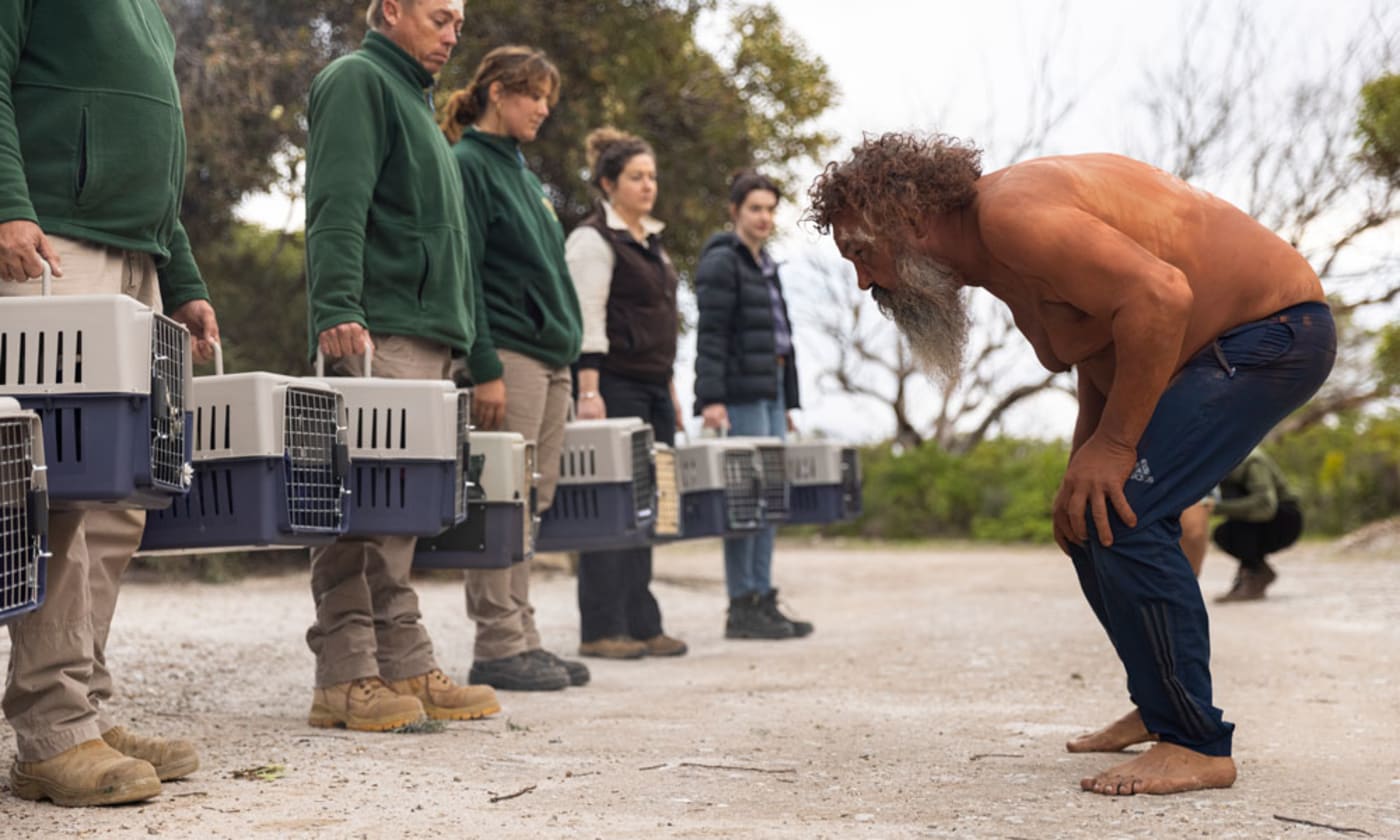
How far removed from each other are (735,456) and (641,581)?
702 millimetres

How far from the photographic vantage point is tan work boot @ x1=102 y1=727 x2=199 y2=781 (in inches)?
135

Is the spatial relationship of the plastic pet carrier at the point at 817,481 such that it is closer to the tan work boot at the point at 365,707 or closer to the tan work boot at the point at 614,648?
the tan work boot at the point at 614,648

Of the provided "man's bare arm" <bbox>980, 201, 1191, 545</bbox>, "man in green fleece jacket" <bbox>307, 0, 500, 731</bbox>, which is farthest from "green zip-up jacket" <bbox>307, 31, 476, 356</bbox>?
"man's bare arm" <bbox>980, 201, 1191, 545</bbox>

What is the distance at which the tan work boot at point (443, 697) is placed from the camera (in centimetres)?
452

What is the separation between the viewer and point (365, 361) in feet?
13.9

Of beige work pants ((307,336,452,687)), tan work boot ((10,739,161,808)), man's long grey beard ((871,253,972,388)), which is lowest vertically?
tan work boot ((10,739,161,808))

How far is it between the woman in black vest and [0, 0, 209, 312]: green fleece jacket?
9.54 feet

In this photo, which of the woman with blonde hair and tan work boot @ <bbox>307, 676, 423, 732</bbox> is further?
the woman with blonde hair

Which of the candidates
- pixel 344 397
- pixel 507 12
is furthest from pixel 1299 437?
pixel 344 397

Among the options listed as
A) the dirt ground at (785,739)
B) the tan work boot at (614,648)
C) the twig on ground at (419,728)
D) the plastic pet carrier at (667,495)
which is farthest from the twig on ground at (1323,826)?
the tan work boot at (614,648)

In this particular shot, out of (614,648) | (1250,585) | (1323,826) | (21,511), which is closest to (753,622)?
(614,648)

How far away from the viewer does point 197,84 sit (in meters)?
11.2

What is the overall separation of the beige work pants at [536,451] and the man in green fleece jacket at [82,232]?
178cm

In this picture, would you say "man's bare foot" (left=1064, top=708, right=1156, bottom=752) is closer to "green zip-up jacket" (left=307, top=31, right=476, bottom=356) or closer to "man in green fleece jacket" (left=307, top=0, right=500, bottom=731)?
"man in green fleece jacket" (left=307, top=0, right=500, bottom=731)
